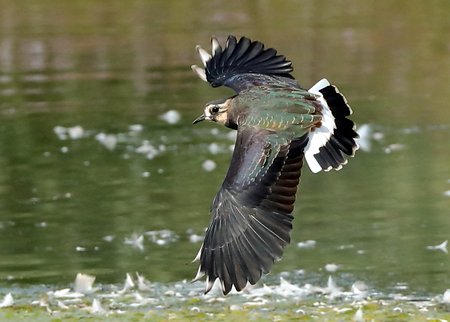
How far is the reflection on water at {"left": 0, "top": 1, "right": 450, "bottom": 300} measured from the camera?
795 cm

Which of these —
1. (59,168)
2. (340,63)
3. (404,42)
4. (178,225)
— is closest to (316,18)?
(404,42)

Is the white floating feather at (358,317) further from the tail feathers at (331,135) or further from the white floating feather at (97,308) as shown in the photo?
the white floating feather at (97,308)

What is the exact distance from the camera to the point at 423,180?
938 cm

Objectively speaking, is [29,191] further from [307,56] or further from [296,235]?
[307,56]

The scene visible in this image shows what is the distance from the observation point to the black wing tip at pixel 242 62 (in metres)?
7.09

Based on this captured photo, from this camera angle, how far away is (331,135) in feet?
21.9

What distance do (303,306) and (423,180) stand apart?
2.92 metres

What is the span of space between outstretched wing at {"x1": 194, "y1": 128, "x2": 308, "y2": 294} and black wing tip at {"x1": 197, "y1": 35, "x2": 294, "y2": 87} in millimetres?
1088

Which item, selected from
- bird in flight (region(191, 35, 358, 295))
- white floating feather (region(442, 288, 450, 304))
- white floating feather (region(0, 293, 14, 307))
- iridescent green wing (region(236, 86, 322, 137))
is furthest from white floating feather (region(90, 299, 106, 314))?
white floating feather (region(442, 288, 450, 304))

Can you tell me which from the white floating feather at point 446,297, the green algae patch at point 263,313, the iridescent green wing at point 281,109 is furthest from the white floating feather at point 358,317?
the iridescent green wing at point 281,109

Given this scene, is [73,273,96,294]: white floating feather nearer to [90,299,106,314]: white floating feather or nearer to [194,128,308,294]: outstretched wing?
[90,299,106,314]: white floating feather

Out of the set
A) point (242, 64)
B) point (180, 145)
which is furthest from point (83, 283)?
point (180, 145)

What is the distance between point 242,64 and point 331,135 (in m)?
0.75

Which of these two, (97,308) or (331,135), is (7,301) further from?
(331,135)
